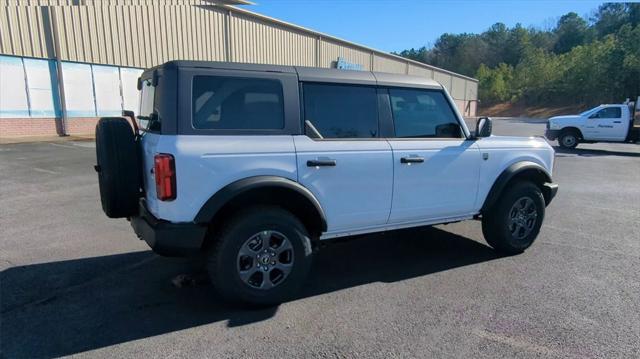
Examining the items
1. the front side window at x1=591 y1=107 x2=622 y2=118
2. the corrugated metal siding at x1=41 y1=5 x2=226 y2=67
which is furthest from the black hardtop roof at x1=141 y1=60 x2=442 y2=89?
the corrugated metal siding at x1=41 y1=5 x2=226 y2=67

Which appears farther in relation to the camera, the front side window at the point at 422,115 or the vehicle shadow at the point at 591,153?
the vehicle shadow at the point at 591,153

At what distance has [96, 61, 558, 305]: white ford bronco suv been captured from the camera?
122 inches

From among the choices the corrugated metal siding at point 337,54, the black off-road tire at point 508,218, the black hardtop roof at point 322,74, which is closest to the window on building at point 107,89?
the corrugated metal siding at point 337,54

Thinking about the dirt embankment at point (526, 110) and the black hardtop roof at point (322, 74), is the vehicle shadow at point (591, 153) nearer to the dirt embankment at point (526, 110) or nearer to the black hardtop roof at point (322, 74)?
the black hardtop roof at point (322, 74)

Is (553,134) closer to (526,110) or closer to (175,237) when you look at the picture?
(175,237)

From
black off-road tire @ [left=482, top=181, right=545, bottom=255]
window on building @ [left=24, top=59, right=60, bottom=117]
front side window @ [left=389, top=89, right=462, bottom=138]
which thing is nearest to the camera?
front side window @ [left=389, top=89, right=462, bottom=138]

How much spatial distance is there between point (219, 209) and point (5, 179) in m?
8.02

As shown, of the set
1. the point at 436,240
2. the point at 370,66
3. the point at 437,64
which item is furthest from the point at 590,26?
the point at 436,240

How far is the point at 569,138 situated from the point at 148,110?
1830 cm

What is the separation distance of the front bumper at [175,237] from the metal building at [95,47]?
58.4 ft

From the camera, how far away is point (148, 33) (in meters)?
20.9

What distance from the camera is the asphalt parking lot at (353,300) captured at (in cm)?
293

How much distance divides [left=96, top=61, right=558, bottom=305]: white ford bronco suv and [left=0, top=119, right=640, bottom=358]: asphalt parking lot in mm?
460

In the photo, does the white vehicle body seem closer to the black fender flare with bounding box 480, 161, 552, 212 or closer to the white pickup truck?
the black fender flare with bounding box 480, 161, 552, 212
